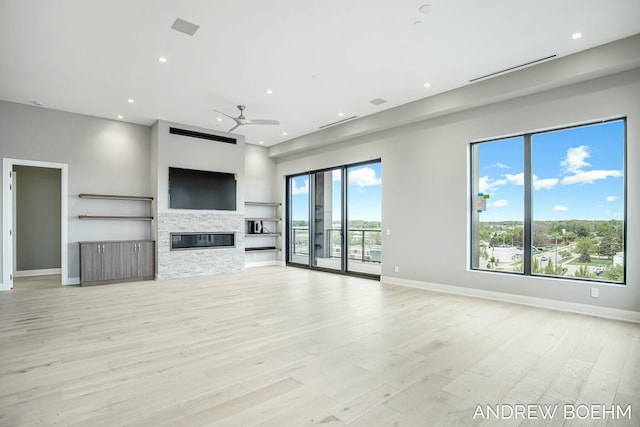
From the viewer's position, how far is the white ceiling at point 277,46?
137 inches

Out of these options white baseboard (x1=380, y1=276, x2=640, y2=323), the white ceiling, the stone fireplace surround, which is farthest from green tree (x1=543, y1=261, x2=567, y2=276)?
the stone fireplace surround

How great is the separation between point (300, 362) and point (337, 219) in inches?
214

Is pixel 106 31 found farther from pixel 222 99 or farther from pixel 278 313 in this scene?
pixel 278 313

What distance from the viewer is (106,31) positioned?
3879mm

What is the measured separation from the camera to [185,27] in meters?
3.79

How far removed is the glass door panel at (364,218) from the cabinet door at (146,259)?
437cm

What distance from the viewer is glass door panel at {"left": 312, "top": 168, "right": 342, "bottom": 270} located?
8.20 metres

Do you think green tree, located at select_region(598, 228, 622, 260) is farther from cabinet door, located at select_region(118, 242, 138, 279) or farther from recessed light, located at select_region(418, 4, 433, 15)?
cabinet door, located at select_region(118, 242, 138, 279)

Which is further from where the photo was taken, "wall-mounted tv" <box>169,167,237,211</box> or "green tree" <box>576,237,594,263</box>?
"wall-mounted tv" <box>169,167,237,211</box>

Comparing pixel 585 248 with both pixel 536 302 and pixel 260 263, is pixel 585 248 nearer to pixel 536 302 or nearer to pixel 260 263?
pixel 536 302

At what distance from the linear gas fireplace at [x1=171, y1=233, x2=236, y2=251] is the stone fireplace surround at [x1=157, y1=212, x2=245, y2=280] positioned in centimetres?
8

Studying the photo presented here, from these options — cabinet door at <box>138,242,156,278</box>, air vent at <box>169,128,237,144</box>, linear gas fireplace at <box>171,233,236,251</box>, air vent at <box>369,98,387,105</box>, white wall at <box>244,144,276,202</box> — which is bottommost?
cabinet door at <box>138,242,156,278</box>

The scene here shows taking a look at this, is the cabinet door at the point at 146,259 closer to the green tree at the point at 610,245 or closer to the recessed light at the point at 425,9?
the recessed light at the point at 425,9

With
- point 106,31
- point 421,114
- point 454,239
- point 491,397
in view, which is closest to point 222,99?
point 106,31
